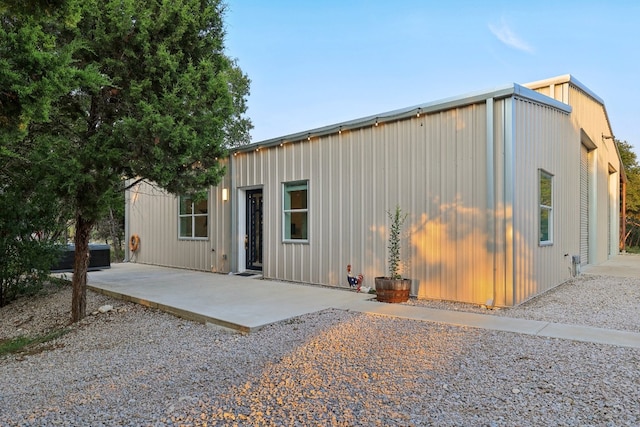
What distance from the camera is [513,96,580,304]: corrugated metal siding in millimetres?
5621

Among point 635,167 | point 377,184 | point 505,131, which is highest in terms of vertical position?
point 635,167

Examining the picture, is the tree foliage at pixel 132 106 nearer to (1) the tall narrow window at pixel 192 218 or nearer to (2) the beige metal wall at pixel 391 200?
(2) the beige metal wall at pixel 391 200

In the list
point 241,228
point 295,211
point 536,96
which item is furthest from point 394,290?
point 241,228

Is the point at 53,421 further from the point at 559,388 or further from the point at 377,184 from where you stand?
the point at 377,184

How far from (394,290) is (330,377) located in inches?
116

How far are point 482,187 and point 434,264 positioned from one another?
1.36 meters

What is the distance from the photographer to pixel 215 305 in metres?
5.64

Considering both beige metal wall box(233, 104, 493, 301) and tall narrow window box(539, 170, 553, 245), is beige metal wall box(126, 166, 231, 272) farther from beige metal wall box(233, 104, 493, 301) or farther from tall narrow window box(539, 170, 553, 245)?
tall narrow window box(539, 170, 553, 245)

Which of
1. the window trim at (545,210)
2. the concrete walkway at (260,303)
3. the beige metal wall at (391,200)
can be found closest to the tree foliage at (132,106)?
the concrete walkway at (260,303)

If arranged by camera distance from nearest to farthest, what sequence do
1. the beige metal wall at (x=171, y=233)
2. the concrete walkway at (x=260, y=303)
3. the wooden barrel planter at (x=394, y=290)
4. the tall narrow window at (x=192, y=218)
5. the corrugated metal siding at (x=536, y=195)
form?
the concrete walkway at (x=260, y=303), the corrugated metal siding at (x=536, y=195), the wooden barrel planter at (x=394, y=290), the beige metal wall at (x=171, y=233), the tall narrow window at (x=192, y=218)

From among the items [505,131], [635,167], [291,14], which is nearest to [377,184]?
[505,131]

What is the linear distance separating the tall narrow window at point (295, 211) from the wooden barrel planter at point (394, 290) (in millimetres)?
2282

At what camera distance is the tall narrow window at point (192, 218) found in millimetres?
9969

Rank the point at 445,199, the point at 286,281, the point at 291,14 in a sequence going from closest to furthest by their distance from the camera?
the point at 445,199 < the point at 286,281 < the point at 291,14
